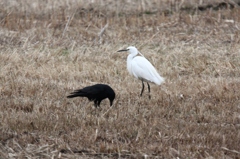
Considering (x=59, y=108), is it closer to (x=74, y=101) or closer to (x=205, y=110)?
(x=74, y=101)

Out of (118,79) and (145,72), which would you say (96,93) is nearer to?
(145,72)

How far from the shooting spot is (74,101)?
787 centimetres

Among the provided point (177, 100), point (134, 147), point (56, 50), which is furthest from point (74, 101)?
point (56, 50)

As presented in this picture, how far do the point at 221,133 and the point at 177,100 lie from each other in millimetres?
1888

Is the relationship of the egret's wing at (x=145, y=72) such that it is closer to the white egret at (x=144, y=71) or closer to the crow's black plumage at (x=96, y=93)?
the white egret at (x=144, y=71)

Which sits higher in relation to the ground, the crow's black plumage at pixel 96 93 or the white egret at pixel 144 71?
the white egret at pixel 144 71

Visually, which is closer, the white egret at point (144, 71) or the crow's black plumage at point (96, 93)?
the crow's black plumage at point (96, 93)

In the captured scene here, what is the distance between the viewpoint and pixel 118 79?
9711 mm

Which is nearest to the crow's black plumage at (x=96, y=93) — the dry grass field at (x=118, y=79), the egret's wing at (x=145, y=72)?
the dry grass field at (x=118, y=79)

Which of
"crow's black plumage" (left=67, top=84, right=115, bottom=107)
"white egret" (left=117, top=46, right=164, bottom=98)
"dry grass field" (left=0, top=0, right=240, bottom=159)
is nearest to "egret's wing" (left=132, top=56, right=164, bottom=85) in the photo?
"white egret" (left=117, top=46, right=164, bottom=98)

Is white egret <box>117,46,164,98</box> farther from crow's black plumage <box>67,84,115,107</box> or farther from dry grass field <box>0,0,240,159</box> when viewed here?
crow's black plumage <box>67,84,115,107</box>

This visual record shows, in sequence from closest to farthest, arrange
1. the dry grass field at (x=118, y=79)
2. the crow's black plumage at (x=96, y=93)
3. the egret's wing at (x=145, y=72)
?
the dry grass field at (x=118, y=79) → the crow's black plumage at (x=96, y=93) → the egret's wing at (x=145, y=72)

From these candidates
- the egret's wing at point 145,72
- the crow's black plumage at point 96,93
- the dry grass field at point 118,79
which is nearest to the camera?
the dry grass field at point 118,79

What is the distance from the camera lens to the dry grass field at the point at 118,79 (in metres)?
5.74
